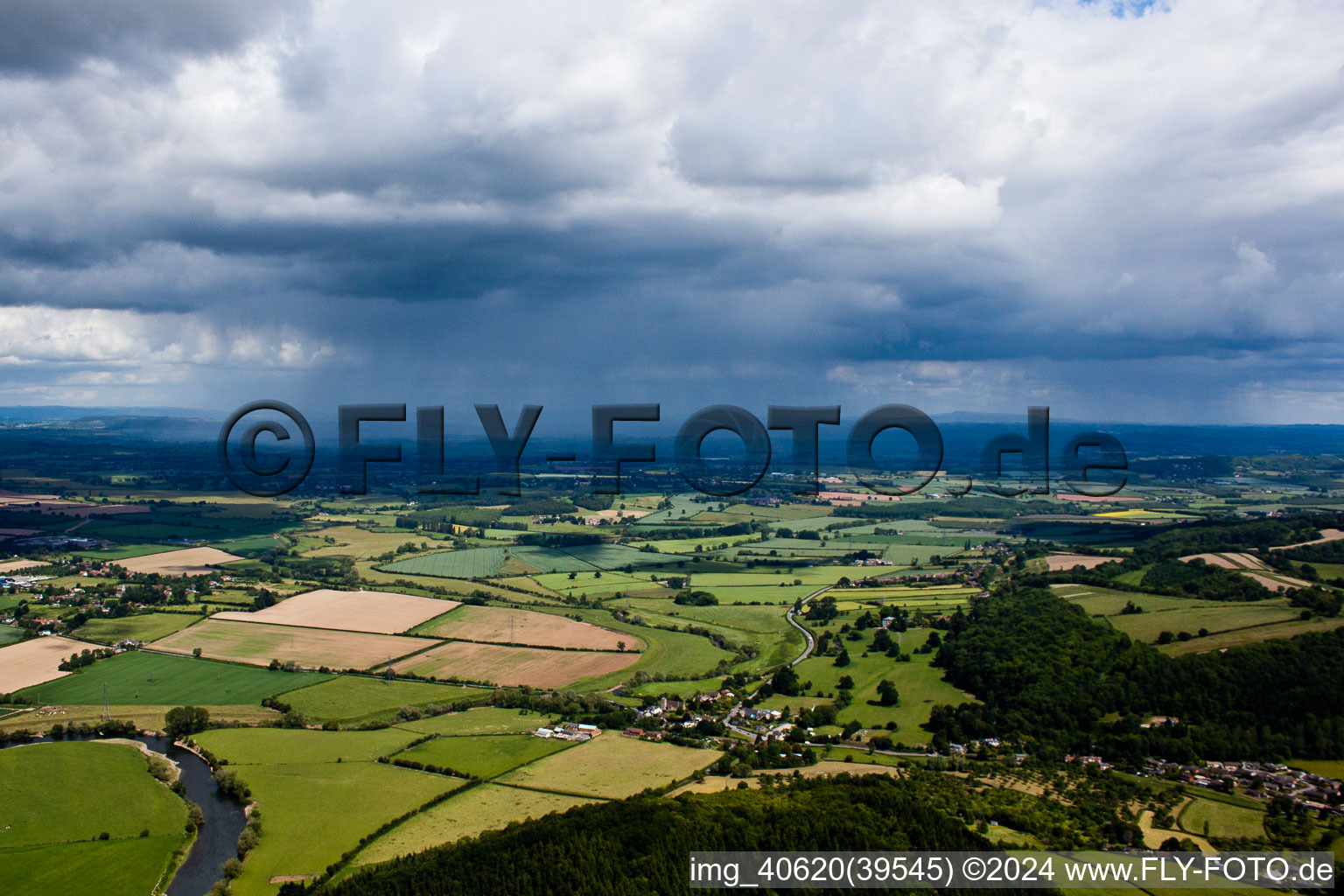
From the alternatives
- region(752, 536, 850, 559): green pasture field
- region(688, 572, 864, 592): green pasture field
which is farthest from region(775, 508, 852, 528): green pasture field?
region(688, 572, 864, 592): green pasture field

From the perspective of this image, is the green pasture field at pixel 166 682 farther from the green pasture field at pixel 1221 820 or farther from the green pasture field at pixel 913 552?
the green pasture field at pixel 913 552

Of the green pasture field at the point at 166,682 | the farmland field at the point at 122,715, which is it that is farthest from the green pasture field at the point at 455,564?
the farmland field at the point at 122,715

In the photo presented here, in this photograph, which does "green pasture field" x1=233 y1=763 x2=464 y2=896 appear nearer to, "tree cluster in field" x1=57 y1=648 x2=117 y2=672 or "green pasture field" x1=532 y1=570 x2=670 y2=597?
"tree cluster in field" x1=57 y1=648 x2=117 y2=672

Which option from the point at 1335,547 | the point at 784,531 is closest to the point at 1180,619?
the point at 1335,547

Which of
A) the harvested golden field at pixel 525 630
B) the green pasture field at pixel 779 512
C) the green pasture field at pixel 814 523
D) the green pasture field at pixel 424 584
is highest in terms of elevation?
the green pasture field at pixel 779 512

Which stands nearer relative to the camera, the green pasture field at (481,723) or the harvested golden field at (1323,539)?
the green pasture field at (481,723)

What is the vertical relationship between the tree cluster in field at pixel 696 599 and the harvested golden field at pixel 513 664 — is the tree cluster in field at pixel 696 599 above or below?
above

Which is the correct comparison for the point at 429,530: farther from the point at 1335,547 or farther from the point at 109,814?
the point at 1335,547
